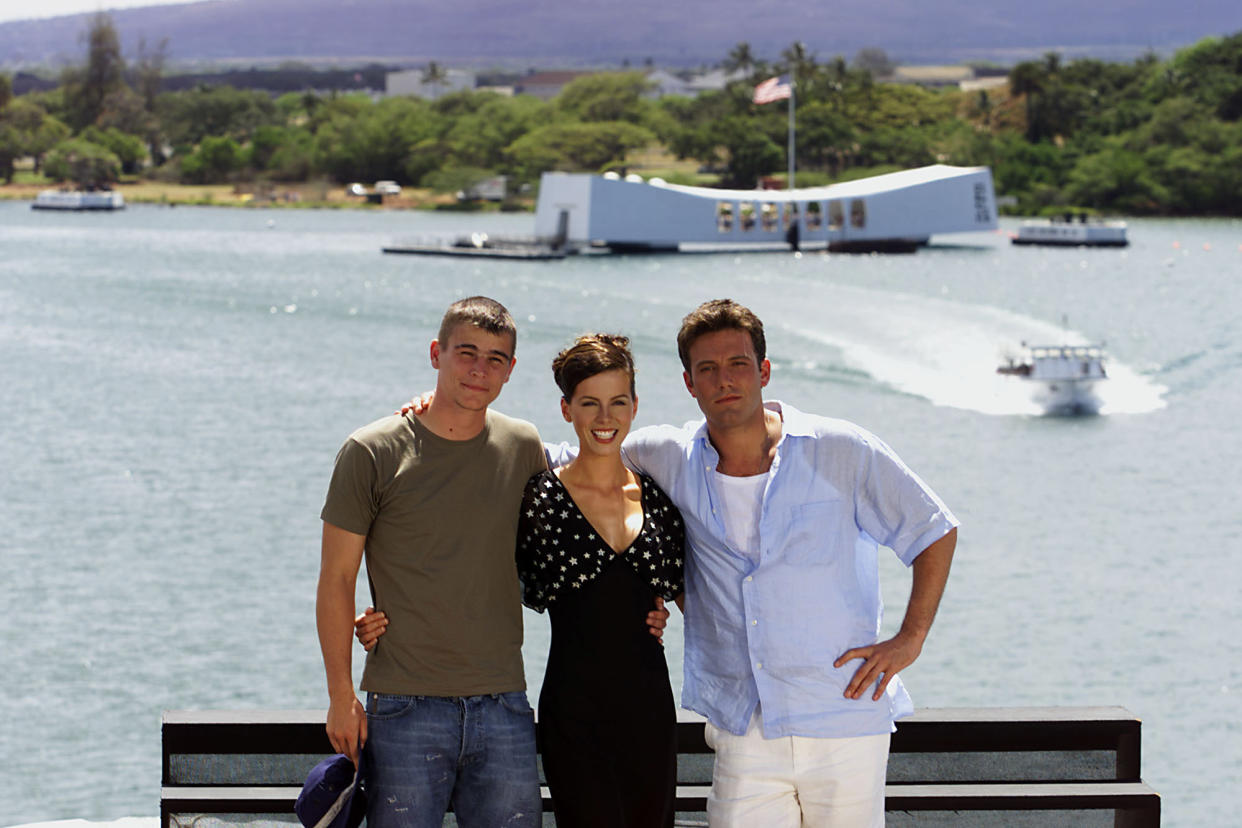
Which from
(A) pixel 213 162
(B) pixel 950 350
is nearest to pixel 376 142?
(A) pixel 213 162

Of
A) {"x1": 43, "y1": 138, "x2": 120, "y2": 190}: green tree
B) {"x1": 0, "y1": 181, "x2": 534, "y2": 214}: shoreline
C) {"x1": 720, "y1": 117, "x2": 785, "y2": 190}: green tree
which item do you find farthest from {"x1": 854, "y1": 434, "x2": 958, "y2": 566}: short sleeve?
{"x1": 43, "y1": 138, "x2": 120, "y2": 190}: green tree

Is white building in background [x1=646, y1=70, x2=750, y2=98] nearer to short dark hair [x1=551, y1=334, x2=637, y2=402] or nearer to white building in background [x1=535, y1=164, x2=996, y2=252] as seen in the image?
white building in background [x1=535, y1=164, x2=996, y2=252]

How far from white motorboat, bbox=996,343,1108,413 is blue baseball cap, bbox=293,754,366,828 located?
22.2 metres

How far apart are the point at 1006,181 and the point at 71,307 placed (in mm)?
43334

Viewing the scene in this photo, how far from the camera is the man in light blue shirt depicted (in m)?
2.57

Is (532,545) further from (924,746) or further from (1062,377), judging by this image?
(1062,377)

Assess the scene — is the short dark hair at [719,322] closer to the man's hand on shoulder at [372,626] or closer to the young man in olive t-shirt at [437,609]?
the young man in olive t-shirt at [437,609]

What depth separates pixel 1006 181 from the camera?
68562 millimetres

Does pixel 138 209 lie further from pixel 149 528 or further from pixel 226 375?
pixel 149 528

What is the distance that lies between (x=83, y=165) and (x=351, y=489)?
9525 cm

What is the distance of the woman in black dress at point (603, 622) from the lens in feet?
8.30

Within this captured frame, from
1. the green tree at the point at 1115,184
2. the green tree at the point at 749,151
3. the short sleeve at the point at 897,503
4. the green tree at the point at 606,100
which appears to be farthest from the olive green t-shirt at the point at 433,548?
the green tree at the point at 606,100

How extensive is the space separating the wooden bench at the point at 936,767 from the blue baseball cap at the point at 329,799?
0.74 ft

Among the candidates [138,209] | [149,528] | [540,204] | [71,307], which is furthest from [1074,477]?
[138,209]
